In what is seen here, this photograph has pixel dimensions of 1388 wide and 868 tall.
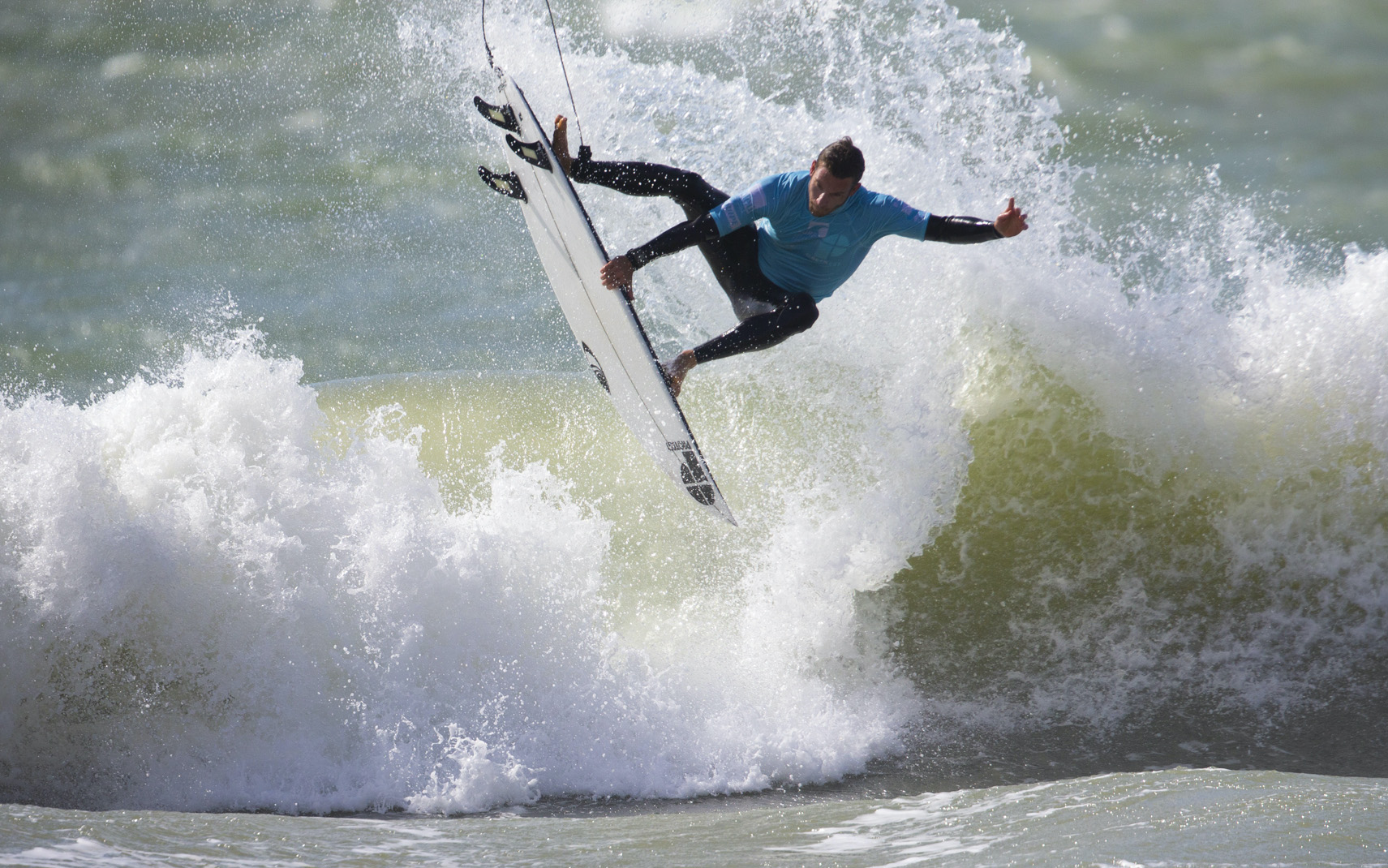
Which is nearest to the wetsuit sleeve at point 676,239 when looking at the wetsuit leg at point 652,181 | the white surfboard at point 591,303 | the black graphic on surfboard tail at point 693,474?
the white surfboard at point 591,303

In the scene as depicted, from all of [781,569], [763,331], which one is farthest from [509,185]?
[781,569]

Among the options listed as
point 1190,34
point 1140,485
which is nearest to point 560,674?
point 1140,485

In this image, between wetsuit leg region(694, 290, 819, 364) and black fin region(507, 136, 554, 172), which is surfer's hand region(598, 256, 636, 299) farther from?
black fin region(507, 136, 554, 172)

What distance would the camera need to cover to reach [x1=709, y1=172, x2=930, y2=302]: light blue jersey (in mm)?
4504

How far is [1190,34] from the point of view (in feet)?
35.5

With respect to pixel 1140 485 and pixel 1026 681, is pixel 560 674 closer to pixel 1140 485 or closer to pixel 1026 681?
pixel 1026 681

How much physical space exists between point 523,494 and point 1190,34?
9.29m

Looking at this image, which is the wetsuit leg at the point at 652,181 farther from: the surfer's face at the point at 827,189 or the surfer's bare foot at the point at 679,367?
the surfer's bare foot at the point at 679,367

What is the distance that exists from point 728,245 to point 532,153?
1012 millimetres

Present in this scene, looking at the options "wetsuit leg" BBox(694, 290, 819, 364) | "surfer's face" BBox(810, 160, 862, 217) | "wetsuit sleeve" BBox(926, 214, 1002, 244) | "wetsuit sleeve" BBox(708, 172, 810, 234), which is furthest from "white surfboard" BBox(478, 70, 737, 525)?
"wetsuit sleeve" BBox(926, 214, 1002, 244)

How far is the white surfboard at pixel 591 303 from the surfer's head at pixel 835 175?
949 millimetres

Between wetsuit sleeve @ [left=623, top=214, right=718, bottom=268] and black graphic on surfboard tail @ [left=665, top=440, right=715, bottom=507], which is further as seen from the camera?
black graphic on surfboard tail @ [left=665, top=440, right=715, bottom=507]

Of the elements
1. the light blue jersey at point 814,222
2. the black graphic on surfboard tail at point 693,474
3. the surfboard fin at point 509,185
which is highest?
the surfboard fin at point 509,185

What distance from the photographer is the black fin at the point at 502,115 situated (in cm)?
480
